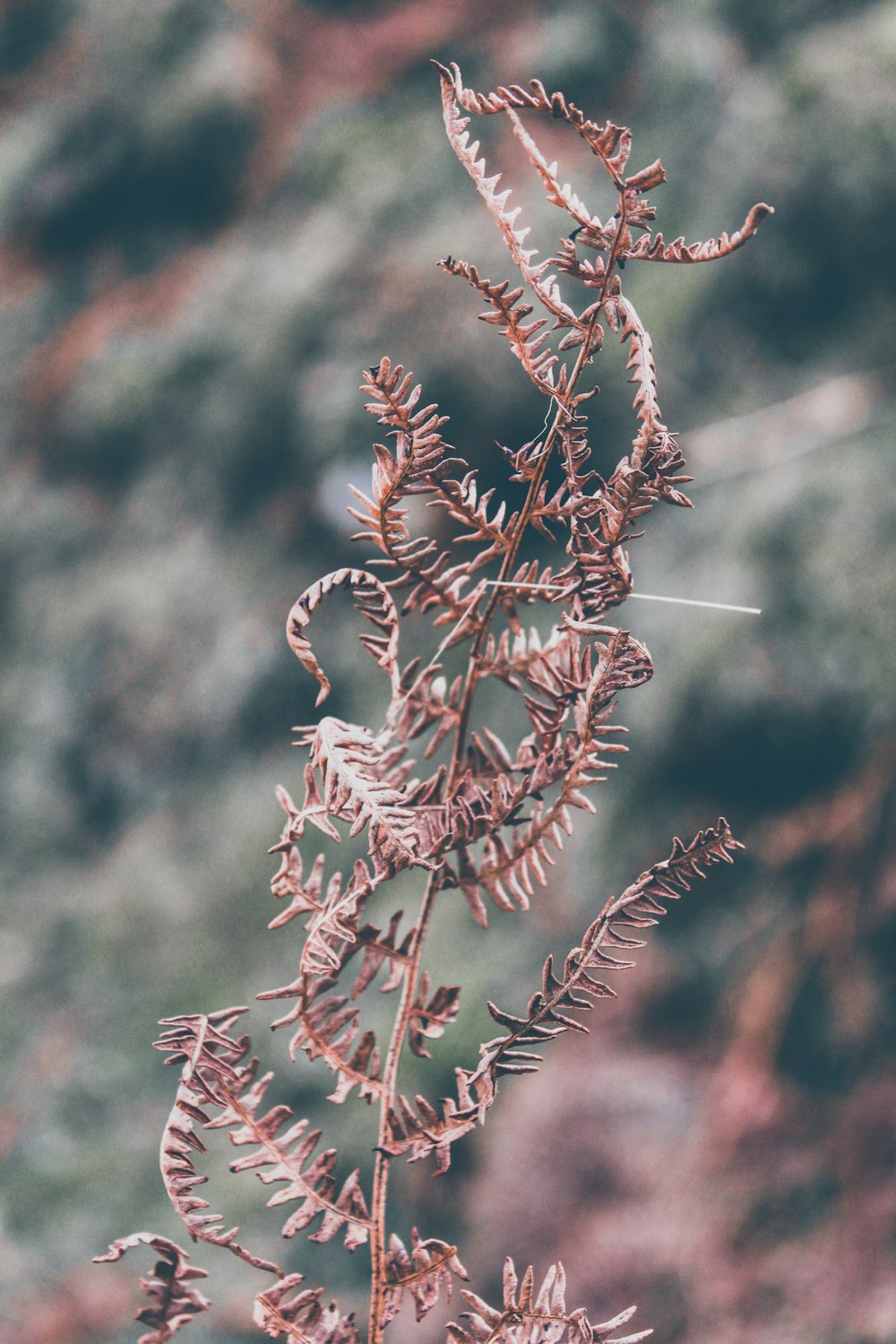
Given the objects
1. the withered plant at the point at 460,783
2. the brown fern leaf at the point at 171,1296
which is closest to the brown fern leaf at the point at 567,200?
the withered plant at the point at 460,783

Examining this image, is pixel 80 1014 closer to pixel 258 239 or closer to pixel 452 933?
pixel 452 933

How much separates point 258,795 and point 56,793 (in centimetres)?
24

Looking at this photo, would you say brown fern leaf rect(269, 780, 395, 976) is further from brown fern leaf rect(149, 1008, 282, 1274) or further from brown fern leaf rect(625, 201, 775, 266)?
brown fern leaf rect(625, 201, 775, 266)

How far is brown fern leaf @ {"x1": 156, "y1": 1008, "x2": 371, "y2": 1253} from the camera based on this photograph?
292 millimetres

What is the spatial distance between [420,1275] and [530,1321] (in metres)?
0.04

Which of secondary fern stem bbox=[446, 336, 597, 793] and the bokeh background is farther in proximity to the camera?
the bokeh background

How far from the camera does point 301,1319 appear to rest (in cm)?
31

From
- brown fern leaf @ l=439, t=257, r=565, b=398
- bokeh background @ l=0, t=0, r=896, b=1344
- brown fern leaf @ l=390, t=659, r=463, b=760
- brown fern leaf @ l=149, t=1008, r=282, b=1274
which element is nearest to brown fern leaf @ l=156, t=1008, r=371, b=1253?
brown fern leaf @ l=149, t=1008, r=282, b=1274

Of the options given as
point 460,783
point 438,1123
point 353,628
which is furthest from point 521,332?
point 353,628

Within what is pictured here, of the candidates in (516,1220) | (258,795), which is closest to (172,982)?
(258,795)

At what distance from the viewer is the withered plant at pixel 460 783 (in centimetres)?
27

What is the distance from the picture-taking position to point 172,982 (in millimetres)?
992

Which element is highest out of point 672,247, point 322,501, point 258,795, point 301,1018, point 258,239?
point 258,239

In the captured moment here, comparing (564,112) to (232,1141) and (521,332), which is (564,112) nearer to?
(521,332)
